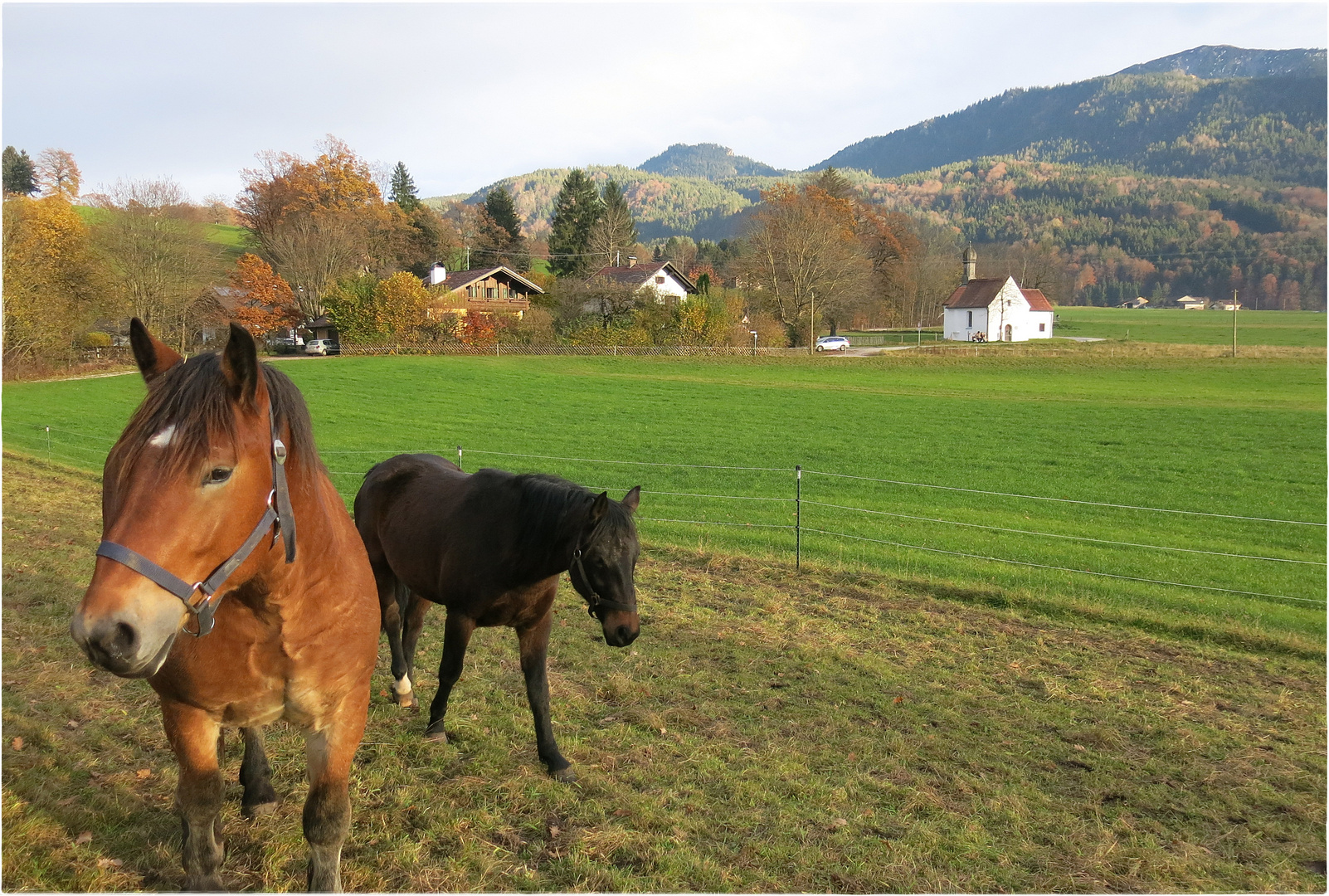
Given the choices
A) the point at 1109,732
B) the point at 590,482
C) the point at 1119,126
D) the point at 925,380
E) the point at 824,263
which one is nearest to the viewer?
the point at 1109,732

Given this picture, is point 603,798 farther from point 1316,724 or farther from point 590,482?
point 590,482

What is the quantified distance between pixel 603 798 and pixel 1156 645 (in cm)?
516

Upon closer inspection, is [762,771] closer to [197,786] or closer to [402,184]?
[197,786]

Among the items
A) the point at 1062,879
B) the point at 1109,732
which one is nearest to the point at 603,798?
the point at 1062,879

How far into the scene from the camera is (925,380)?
35.2m

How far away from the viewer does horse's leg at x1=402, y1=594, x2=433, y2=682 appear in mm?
4938

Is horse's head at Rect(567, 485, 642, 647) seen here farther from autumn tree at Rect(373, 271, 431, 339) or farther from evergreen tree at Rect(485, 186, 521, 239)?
evergreen tree at Rect(485, 186, 521, 239)

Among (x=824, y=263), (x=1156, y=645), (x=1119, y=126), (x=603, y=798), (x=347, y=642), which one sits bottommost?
(x=1156, y=645)

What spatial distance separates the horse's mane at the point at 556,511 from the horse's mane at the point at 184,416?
1886mm

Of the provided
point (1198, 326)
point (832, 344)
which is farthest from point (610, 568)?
point (1198, 326)

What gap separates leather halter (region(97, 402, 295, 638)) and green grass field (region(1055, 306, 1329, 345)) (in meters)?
54.0

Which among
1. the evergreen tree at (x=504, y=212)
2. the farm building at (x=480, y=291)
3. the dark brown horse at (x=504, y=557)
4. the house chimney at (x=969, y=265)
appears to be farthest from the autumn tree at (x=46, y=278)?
the house chimney at (x=969, y=265)

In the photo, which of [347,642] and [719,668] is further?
[719,668]

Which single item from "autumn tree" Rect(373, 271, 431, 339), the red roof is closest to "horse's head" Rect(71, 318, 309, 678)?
"autumn tree" Rect(373, 271, 431, 339)
